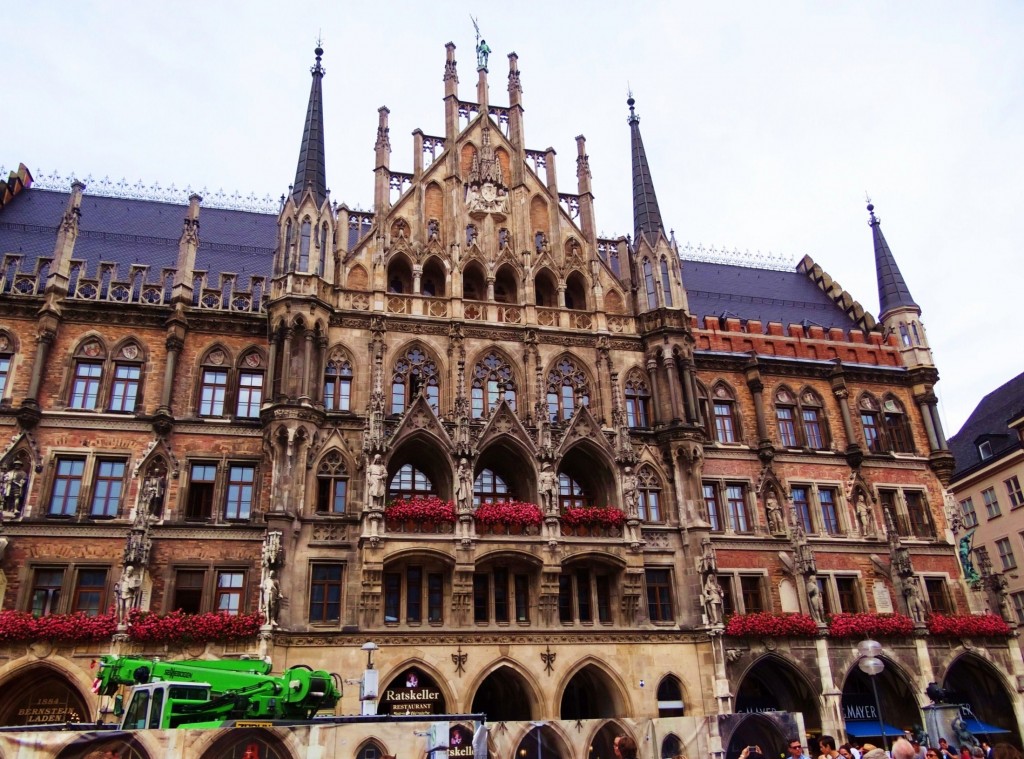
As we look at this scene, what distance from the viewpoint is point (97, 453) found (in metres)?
26.2

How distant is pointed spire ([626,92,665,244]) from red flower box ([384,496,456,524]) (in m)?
14.3

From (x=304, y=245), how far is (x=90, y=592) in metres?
13.0

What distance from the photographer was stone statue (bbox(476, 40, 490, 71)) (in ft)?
117

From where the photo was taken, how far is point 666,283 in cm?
3269

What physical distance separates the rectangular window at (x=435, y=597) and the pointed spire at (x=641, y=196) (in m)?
15.9

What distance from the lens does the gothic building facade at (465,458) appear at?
82.8 feet

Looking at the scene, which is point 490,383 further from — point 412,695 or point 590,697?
point 590,697

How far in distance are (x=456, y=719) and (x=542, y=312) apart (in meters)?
19.7

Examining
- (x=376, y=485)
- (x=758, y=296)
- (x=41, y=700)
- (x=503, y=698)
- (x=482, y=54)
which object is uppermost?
(x=482, y=54)

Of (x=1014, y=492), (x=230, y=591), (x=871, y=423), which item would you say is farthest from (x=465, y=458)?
(x=1014, y=492)

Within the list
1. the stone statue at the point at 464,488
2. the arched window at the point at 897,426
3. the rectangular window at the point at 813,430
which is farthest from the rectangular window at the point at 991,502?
the stone statue at the point at 464,488

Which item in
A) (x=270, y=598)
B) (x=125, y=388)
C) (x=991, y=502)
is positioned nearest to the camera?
(x=270, y=598)

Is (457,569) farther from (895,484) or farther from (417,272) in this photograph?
(895,484)

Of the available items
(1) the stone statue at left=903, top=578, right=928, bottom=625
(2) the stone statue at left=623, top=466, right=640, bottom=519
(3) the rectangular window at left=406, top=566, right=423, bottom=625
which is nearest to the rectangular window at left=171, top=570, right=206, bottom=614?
(3) the rectangular window at left=406, top=566, right=423, bottom=625
